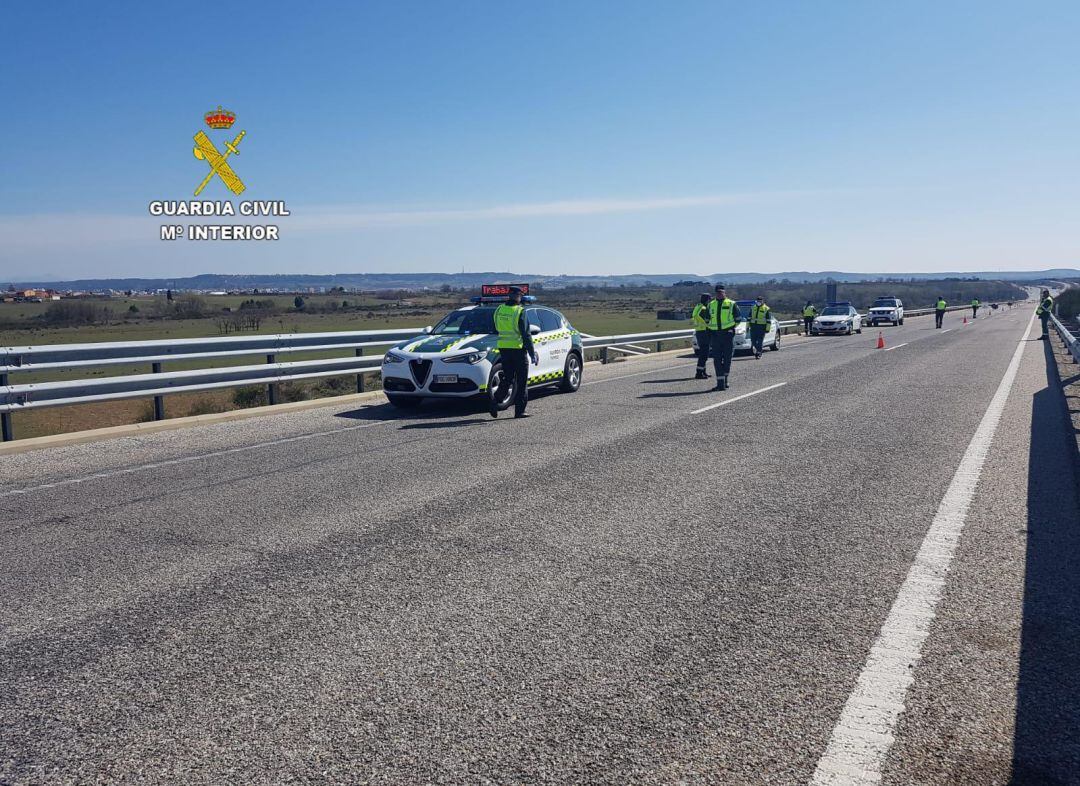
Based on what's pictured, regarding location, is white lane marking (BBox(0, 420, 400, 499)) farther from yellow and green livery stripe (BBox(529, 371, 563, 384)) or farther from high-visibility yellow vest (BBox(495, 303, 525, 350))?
yellow and green livery stripe (BBox(529, 371, 563, 384))

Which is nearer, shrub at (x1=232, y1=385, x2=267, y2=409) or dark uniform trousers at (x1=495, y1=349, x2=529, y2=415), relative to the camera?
dark uniform trousers at (x1=495, y1=349, x2=529, y2=415)

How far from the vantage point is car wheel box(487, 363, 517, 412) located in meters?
13.1

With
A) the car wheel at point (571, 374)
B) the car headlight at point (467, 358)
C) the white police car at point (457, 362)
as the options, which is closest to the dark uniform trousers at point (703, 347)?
the car wheel at point (571, 374)

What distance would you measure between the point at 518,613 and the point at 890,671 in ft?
5.94

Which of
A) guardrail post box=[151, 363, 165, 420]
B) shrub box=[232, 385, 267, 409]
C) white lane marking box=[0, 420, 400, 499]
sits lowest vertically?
shrub box=[232, 385, 267, 409]

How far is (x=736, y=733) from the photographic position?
346 cm

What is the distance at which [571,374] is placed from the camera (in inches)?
637

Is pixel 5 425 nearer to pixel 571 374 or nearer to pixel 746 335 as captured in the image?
pixel 571 374

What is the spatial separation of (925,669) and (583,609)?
1668 millimetres

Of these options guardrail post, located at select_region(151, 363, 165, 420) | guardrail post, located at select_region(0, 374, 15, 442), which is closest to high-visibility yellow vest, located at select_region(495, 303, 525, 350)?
guardrail post, located at select_region(151, 363, 165, 420)

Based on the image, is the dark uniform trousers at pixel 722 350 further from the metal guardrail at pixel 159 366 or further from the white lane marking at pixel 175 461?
the white lane marking at pixel 175 461

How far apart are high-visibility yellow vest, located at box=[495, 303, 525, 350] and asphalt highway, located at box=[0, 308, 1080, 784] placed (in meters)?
3.18

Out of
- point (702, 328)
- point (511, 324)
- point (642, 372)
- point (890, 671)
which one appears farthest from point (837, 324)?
point (890, 671)

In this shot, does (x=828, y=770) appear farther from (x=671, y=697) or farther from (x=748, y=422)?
(x=748, y=422)
